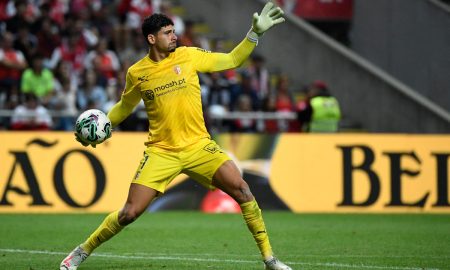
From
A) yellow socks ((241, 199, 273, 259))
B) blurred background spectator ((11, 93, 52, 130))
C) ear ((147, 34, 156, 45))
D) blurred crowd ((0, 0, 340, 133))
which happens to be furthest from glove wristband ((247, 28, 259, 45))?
blurred background spectator ((11, 93, 52, 130))

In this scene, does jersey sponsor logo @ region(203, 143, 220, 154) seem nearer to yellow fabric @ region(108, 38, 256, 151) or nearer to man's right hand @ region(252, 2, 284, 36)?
yellow fabric @ region(108, 38, 256, 151)

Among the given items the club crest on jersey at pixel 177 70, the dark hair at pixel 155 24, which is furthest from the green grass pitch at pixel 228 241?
the dark hair at pixel 155 24

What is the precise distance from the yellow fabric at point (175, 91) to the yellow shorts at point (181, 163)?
77mm

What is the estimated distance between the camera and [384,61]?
24656 mm

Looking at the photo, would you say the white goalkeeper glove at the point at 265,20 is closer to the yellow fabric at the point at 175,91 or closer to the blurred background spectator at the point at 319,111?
the yellow fabric at the point at 175,91

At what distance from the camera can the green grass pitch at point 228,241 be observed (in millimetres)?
11180

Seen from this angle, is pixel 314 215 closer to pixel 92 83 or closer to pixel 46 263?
pixel 92 83

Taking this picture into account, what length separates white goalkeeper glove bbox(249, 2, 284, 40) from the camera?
33.1 ft

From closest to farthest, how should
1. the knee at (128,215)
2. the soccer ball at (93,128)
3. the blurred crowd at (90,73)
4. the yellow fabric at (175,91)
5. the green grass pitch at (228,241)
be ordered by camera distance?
the knee at (128,215)
the yellow fabric at (175,91)
the soccer ball at (93,128)
the green grass pitch at (228,241)
the blurred crowd at (90,73)

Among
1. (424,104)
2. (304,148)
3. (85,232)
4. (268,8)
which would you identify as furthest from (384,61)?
(268,8)

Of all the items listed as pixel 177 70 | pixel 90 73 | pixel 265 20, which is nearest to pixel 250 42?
pixel 265 20

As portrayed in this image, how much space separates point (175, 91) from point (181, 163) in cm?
69

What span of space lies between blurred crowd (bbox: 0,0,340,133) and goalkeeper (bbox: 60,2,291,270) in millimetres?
9391

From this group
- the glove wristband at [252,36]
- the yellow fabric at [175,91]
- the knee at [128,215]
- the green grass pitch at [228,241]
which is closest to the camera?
the knee at [128,215]
